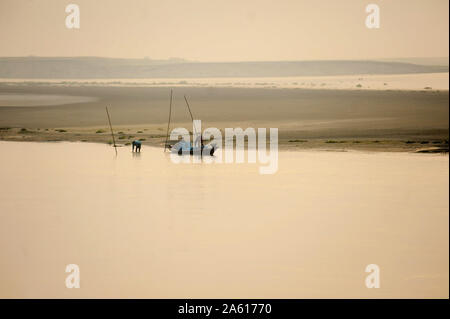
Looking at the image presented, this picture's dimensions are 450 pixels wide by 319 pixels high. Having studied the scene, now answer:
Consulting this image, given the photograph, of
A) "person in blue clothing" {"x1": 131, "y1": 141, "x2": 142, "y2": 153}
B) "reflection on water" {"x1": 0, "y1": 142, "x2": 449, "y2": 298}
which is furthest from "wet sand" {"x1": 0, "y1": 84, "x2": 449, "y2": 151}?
"reflection on water" {"x1": 0, "y1": 142, "x2": 449, "y2": 298}

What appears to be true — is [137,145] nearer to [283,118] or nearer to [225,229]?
[225,229]

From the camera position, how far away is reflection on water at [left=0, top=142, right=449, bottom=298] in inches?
578

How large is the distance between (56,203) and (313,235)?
286 inches

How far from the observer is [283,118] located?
147 feet

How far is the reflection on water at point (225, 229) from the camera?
1467 centimetres

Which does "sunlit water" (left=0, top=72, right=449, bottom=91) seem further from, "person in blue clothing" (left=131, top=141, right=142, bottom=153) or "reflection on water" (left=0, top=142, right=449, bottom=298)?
"reflection on water" (left=0, top=142, right=449, bottom=298)

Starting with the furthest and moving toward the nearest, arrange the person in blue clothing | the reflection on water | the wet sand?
the wet sand → the person in blue clothing → the reflection on water

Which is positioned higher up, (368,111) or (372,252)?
(368,111)

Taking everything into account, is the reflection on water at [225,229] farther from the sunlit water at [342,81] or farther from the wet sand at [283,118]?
the sunlit water at [342,81]

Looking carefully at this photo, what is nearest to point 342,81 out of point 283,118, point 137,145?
point 283,118

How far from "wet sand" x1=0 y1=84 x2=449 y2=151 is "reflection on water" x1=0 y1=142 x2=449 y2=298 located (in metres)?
7.33

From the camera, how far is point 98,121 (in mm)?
44844

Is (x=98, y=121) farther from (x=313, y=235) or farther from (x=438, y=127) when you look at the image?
(x=313, y=235)
